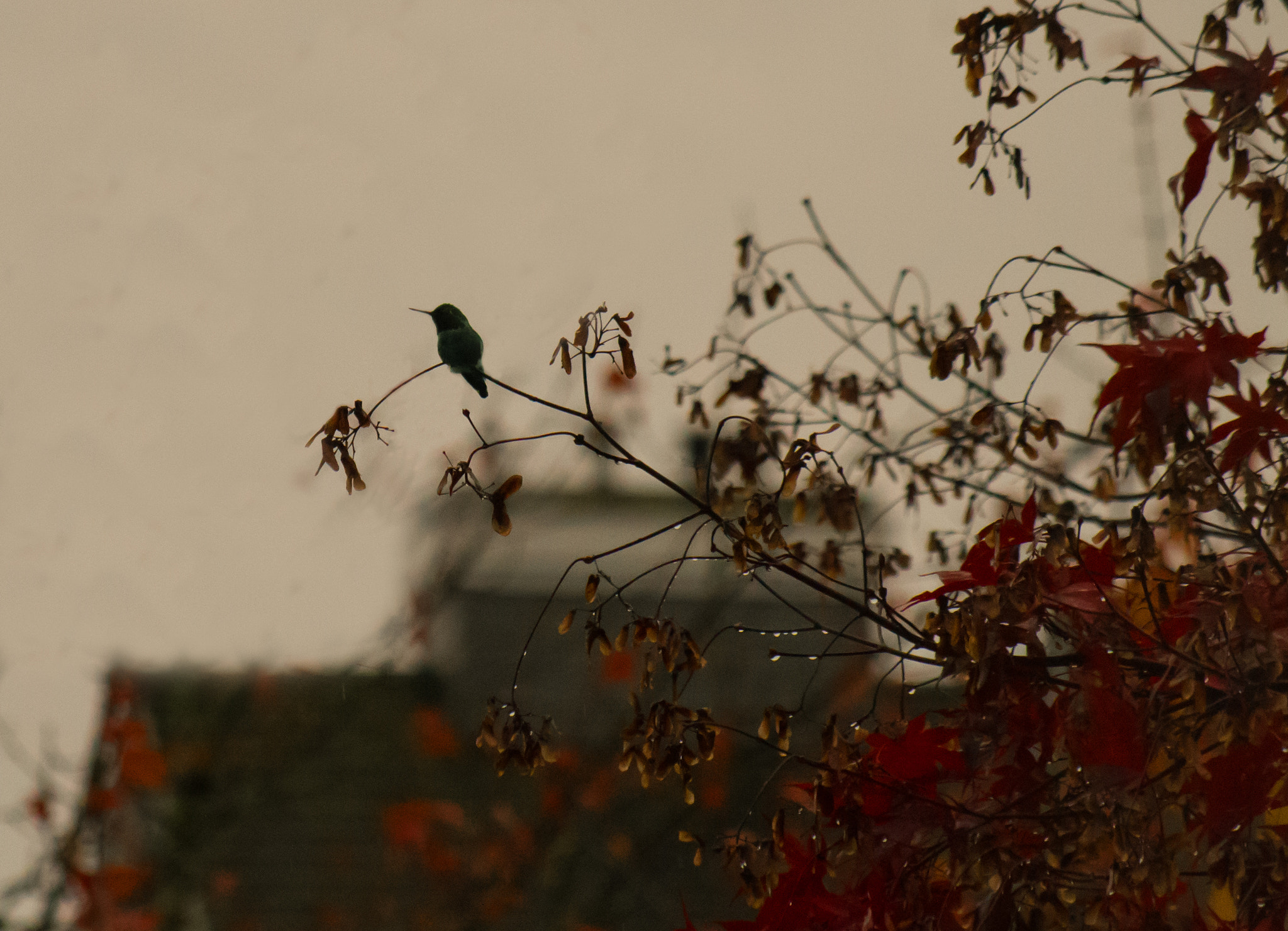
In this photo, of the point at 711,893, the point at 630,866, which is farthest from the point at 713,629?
the point at 711,893

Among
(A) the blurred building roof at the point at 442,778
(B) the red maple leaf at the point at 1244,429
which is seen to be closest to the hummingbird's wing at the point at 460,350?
(B) the red maple leaf at the point at 1244,429

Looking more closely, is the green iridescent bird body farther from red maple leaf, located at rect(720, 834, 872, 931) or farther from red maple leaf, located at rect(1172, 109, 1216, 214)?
red maple leaf, located at rect(1172, 109, 1216, 214)

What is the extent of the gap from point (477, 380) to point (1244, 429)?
1112 mm

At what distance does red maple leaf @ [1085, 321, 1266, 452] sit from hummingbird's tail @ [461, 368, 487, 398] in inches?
34.1

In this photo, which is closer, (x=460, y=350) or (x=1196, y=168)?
(x=460, y=350)

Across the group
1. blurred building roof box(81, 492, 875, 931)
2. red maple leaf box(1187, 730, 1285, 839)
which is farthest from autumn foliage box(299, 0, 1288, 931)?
blurred building roof box(81, 492, 875, 931)

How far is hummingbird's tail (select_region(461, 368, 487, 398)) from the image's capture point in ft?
4.75

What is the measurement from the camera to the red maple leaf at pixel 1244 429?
1.59m

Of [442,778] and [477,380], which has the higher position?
[442,778]

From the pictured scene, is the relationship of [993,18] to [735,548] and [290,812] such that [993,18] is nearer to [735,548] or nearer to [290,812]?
[735,548]

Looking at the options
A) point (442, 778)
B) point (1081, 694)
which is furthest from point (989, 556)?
point (442, 778)

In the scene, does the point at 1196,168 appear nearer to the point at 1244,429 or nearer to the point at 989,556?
the point at 1244,429

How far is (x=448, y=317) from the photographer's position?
1.51 m

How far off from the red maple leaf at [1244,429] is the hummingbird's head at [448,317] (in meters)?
1.08
